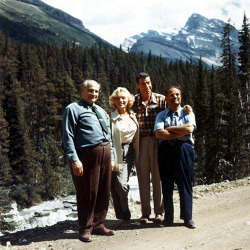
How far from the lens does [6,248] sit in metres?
5.07

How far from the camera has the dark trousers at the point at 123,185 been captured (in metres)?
5.45

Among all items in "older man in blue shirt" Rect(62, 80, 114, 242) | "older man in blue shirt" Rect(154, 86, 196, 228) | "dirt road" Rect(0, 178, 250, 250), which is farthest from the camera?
"older man in blue shirt" Rect(154, 86, 196, 228)

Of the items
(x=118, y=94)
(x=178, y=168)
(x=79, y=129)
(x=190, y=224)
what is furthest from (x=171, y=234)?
(x=118, y=94)

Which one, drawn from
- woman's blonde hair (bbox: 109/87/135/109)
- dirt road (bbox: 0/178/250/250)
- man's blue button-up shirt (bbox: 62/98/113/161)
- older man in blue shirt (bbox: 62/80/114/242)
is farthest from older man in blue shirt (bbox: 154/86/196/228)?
man's blue button-up shirt (bbox: 62/98/113/161)

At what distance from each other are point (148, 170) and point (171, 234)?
1224 mm

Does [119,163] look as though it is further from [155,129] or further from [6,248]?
[6,248]

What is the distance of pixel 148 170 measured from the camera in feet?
19.0

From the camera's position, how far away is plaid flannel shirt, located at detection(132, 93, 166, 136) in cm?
573

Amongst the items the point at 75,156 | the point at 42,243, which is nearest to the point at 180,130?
the point at 75,156

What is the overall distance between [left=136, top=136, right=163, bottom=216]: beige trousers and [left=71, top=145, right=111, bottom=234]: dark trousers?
2.61 feet

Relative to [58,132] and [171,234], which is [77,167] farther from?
[58,132]

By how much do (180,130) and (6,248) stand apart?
3.47 m

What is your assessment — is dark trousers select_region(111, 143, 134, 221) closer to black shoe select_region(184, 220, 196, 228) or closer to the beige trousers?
the beige trousers

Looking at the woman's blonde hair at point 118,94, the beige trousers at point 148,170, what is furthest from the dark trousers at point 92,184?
the woman's blonde hair at point 118,94
